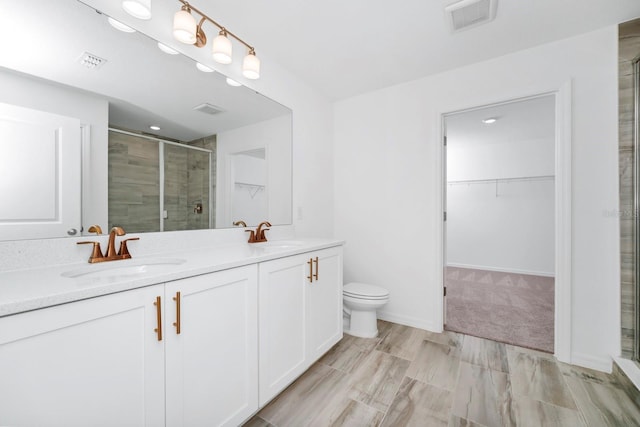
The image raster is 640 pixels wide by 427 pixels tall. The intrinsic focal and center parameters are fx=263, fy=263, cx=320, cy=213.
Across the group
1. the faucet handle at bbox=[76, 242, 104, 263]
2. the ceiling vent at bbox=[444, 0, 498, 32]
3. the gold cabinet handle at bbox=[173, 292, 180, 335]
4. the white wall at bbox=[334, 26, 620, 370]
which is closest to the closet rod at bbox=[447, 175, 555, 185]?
the white wall at bbox=[334, 26, 620, 370]

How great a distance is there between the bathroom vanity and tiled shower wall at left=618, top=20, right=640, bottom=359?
2104mm

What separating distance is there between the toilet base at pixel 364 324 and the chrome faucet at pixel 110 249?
1.78 metres

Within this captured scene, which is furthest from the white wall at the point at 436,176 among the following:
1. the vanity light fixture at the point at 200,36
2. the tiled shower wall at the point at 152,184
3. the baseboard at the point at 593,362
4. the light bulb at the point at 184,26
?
the light bulb at the point at 184,26

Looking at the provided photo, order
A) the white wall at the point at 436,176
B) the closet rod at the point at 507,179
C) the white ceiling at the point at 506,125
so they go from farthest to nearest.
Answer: the closet rod at the point at 507,179
the white ceiling at the point at 506,125
the white wall at the point at 436,176

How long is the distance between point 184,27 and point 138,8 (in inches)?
7.8

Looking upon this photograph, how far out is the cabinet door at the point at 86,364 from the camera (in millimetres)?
684

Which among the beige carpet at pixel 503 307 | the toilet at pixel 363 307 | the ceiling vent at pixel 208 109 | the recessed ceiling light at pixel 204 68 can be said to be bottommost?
the beige carpet at pixel 503 307

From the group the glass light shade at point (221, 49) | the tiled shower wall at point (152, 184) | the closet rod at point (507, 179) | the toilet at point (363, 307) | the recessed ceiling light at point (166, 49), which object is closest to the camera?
the tiled shower wall at point (152, 184)

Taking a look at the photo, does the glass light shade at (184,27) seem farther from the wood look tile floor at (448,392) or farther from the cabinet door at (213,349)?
the wood look tile floor at (448,392)

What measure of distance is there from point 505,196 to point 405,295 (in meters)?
3.39

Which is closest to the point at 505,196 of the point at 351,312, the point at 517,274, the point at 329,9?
the point at 517,274

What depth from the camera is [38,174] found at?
1094mm

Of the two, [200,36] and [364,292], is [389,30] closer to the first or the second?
[200,36]

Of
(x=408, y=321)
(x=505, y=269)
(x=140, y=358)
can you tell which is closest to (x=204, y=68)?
(x=140, y=358)
